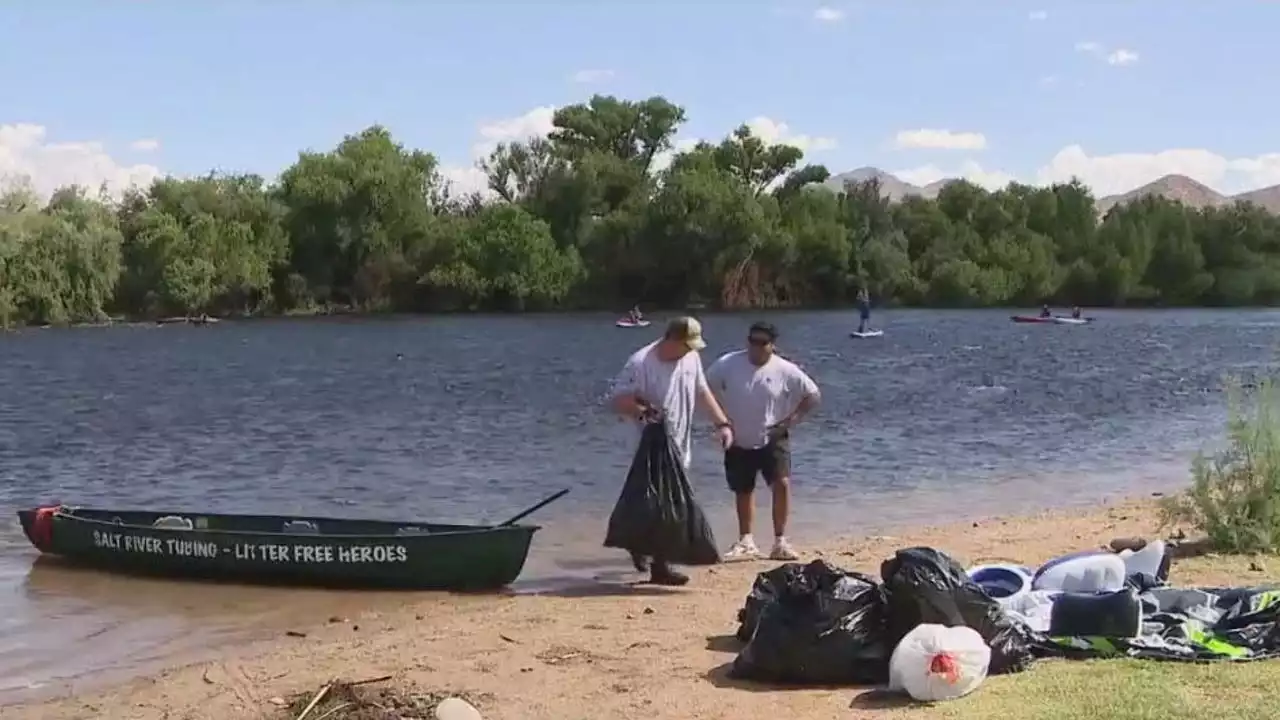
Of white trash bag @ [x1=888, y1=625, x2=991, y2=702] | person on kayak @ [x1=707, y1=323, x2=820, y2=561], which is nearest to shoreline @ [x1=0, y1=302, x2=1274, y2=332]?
person on kayak @ [x1=707, y1=323, x2=820, y2=561]

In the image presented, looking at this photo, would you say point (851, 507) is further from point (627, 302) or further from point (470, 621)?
point (627, 302)

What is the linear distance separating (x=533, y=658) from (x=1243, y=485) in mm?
5496

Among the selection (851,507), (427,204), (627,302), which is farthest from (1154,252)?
(851,507)

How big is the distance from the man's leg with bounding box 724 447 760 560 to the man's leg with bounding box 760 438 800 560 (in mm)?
110

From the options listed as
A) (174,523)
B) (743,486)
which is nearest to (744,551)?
(743,486)

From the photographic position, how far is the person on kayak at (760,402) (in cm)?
1099

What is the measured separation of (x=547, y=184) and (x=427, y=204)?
863cm

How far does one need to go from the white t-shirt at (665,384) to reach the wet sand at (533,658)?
1.24 metres

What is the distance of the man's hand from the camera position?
1086 cm

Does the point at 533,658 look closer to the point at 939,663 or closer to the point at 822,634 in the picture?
the point at 822,634

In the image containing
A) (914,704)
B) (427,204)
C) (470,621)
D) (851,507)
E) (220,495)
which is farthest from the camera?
(427,204)

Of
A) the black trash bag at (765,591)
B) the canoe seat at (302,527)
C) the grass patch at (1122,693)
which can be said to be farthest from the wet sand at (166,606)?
the grass patch at (1122,693)

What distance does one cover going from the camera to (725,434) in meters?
10.9

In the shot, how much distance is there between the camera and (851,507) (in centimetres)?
1619
